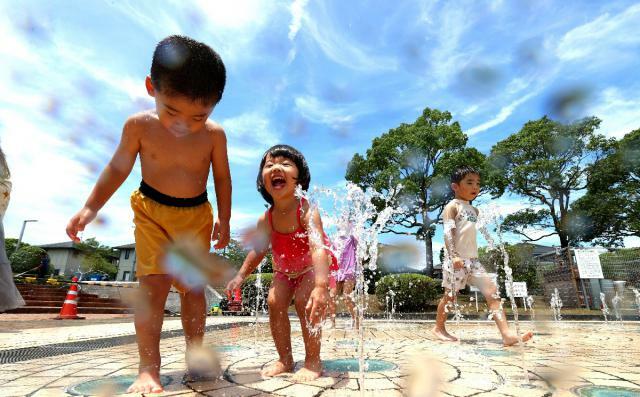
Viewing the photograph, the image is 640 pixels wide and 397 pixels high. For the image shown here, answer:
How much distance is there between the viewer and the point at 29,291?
14734 millimetres

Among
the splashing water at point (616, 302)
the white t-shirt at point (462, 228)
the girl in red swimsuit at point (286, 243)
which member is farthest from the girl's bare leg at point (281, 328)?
the splashing water at point (616, 302)

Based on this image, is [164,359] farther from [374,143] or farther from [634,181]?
[634,181]

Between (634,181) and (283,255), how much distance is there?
→ 97.0ft

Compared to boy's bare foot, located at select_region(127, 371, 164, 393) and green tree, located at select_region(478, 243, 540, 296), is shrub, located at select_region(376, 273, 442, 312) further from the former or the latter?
boy's bare foot, located at select_region(127, 371, 164, 393)

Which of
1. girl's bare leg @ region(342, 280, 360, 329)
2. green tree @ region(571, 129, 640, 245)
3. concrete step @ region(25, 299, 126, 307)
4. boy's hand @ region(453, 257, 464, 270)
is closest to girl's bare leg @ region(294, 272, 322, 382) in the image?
boy's hand @ region(453, 257, 464, 270)

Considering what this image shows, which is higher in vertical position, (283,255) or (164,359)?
(283,255)

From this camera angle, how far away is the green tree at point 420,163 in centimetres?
2559

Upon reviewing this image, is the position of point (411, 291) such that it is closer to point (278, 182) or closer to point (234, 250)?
point (234, 250)

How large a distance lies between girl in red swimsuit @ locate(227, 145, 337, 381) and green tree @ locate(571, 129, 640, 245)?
2830 centimetres

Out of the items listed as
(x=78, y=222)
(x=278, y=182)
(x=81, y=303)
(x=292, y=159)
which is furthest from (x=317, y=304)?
(x=81, y=303)

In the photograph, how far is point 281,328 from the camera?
254 centimetres

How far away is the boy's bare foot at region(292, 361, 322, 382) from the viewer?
2.20 meters

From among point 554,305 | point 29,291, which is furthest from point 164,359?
point 554,305

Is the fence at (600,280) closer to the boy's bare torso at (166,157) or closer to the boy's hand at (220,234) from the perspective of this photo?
the boy's hand at (220,234)
